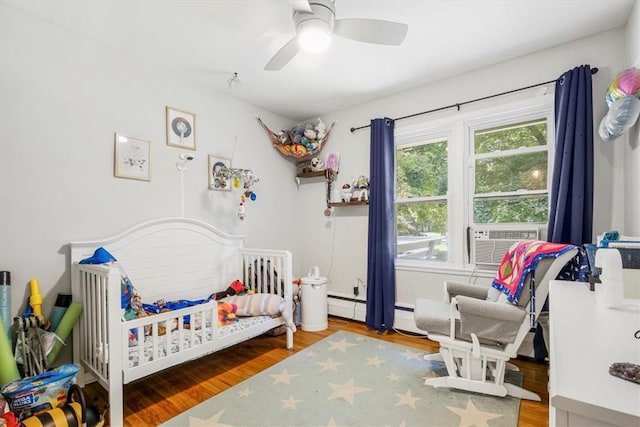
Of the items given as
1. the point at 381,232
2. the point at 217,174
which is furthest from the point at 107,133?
the point at 381,232

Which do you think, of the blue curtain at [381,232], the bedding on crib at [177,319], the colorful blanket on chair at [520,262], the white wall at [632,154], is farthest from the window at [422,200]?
the bedding on crib at [177,319]

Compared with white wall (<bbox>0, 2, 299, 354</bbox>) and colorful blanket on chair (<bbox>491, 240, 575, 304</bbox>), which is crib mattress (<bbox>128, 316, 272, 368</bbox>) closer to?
white wall (<bbox>0, 2, 299, 354</bbox>)

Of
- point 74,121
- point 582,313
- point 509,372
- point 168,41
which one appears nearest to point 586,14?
point 582,313

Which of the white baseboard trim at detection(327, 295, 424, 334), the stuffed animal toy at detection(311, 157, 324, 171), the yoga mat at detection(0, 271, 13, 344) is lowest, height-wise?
the white baseboard trim at detection(327, 295, 424, 334)

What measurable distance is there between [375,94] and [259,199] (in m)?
1.71

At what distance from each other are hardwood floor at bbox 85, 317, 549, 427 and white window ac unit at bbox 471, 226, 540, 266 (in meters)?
0.84

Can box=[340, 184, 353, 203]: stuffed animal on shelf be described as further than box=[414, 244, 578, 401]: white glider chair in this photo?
Yes

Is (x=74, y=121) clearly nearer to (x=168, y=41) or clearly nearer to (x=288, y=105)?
(x=168, y=41)

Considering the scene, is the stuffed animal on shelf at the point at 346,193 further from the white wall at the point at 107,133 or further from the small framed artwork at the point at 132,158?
the small framed artwork at the point at 132,158

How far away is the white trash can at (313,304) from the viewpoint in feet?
10.5

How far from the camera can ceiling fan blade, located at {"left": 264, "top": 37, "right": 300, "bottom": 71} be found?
6.19ft

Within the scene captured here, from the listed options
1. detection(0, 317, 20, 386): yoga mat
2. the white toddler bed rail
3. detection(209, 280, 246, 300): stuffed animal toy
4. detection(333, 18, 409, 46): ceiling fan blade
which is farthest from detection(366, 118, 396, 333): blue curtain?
detection(0, 317, 20, 386): yoga mat

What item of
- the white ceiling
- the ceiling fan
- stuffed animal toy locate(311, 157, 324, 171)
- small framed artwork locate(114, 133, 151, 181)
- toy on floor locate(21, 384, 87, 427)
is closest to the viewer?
toy on floor locate(21, 384, 87, 427)

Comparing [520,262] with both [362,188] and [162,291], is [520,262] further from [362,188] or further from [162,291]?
[162,291]
